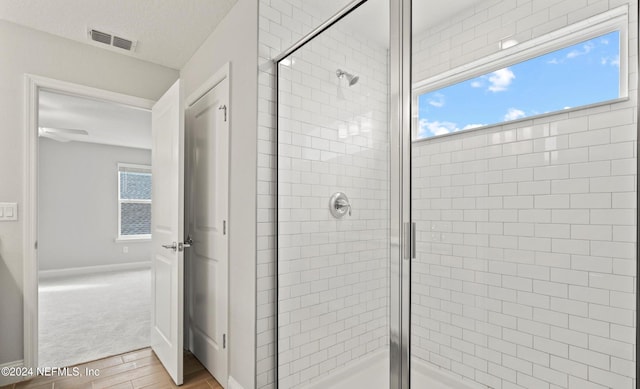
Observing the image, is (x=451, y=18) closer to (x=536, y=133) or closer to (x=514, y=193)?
(x=536, y=133)

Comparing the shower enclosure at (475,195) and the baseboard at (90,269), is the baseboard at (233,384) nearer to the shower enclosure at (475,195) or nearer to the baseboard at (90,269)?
the shower enclosure at (475,195)

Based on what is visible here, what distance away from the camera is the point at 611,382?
94cm

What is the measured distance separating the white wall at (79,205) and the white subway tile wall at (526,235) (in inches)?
276

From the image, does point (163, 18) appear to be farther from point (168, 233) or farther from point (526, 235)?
point (526, 235)

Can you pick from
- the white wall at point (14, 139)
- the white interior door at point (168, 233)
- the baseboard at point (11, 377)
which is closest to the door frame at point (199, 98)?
the white interior door at point (168, 233)

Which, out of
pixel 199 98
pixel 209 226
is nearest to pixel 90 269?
pixel 209 226

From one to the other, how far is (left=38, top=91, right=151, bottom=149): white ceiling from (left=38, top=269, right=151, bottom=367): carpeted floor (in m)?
2.28

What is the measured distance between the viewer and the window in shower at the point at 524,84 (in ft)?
3.07

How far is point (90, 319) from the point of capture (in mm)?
3455

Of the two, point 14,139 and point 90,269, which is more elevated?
point 14,139

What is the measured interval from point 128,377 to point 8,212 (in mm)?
1443

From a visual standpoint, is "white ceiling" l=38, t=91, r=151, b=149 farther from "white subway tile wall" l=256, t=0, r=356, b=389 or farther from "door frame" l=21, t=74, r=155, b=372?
"white subway tile wall" l=256, t=0, r=356, b=389

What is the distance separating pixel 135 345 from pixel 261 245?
6.12ft

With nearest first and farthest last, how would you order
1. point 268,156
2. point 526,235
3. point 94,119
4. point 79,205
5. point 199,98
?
1. point 526,235
2. point 268,156
3. point 199,98
4. point 94,119
5. point 79,205
